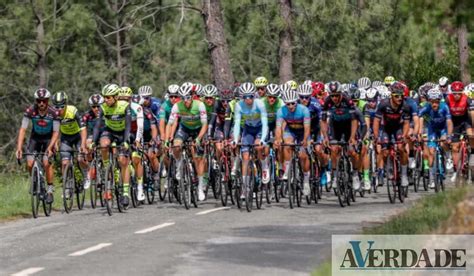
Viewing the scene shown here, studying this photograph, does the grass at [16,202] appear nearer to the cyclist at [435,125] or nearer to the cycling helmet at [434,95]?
the cyclist at [435,125]

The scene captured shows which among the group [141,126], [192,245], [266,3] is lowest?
[192,245]

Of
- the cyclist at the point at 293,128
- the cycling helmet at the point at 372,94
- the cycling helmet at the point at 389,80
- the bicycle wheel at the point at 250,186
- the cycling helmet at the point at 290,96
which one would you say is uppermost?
the cycling helmet at the point at 389,80

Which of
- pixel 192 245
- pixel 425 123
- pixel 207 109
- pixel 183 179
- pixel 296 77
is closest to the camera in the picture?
pixel 192 245

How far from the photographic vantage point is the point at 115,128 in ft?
71.6

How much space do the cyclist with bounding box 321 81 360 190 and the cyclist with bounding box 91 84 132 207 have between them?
11.6 ft

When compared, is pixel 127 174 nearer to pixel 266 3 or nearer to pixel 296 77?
pixel 266 3

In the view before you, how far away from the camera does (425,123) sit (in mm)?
29875

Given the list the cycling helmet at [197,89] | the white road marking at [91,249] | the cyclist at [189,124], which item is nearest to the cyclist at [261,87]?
the cycling helmet at [197,89]

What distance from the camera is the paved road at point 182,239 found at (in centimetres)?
1318

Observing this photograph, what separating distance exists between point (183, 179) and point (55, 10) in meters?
29.7

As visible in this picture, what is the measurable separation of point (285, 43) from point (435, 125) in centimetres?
1188

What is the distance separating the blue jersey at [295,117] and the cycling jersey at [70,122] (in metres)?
4.17

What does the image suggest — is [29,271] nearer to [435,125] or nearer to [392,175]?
[392,175]

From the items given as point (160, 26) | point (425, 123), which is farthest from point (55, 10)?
point (425, 123)
